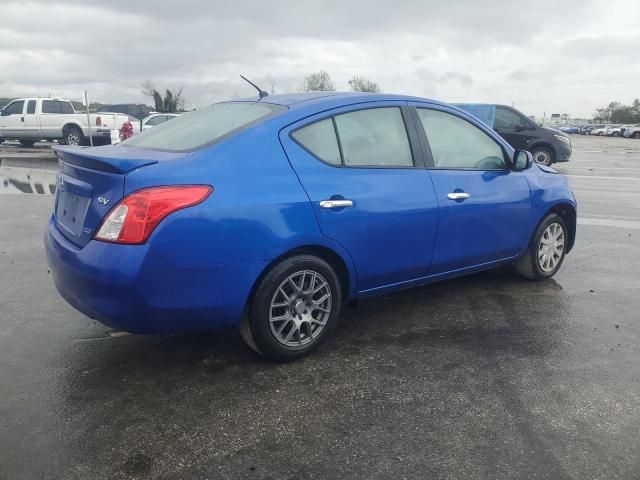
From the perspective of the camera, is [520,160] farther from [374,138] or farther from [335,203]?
[335,203]

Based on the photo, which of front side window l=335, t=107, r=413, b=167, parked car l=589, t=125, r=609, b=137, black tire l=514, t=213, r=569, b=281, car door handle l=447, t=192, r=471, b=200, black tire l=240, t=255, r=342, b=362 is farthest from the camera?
parked car l=589, t=125, r=609, b=137

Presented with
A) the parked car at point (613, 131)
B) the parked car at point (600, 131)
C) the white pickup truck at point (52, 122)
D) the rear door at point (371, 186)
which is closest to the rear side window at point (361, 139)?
the rear door at point (371, 186)

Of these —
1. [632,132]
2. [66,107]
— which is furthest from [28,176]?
[632,132]

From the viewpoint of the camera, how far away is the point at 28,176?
12.7 m

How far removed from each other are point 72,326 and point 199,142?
5.65 feet

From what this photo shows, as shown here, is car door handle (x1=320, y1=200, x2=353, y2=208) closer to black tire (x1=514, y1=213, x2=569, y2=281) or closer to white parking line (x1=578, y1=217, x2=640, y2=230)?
black tire (x1=514, y1=213, x2=569, y2=281)

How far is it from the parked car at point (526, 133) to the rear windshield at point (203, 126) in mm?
13446

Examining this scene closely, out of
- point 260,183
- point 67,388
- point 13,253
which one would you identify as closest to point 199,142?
point 260,183

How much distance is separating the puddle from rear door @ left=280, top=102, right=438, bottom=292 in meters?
8.11

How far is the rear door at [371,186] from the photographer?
134 inches

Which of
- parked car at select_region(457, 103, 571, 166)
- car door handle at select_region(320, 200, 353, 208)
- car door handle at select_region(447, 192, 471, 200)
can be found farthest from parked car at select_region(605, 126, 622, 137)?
car door handle at select_region(320, 200, 353, 208)

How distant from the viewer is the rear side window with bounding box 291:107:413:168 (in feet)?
11.5

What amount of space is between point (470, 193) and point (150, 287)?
2.52 m

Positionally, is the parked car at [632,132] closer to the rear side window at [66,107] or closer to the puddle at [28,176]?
the rear side window at [66,107]
